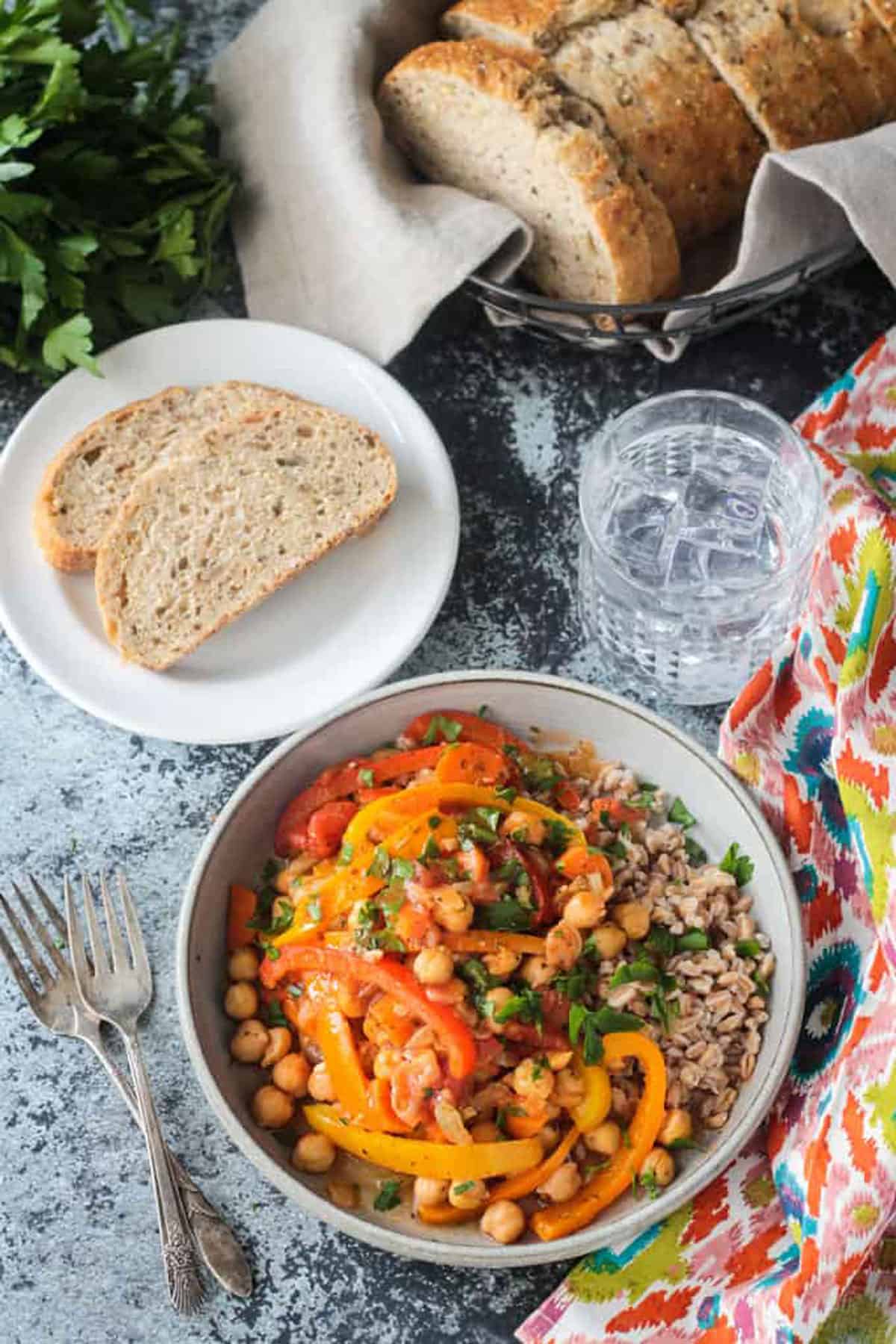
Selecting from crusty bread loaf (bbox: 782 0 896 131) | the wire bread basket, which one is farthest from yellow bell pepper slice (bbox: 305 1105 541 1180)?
crusty bread loaf (bbox: 782 0 896 131)

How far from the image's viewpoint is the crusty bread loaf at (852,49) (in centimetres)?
329

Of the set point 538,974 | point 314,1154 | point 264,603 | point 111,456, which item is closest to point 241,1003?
point 314,1154

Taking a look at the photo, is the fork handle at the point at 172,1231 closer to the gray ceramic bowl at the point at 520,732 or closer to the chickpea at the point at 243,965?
the gray ceramic bowl at the point at 520,732

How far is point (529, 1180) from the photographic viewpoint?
2.63 m

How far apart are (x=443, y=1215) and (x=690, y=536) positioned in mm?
1437

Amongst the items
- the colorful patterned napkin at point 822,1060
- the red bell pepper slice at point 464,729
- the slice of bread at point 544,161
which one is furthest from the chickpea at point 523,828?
the slice of bread at point 544,161

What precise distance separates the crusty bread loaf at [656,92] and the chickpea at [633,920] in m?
1.45

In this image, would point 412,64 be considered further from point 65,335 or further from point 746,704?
point 746,704

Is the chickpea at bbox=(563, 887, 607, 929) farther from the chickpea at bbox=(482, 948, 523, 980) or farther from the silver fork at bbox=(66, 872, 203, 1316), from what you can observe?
the silver fork at bbox=(66, 872, 203, 1316)

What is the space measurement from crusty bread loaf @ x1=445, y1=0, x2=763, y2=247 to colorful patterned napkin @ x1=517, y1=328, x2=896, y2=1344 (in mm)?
643

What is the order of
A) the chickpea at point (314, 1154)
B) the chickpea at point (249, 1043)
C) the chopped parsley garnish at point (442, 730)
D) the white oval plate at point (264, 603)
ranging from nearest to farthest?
the chickpea at point (314, 1154)
the chickpea at point (249, 1043)
the chopped parsley garnish at point (442, 730)
the white oval plate at point (264, 603)

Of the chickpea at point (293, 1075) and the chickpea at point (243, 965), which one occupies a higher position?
the chickpea at point (243, 965)

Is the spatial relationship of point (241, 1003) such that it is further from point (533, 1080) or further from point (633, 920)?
point (633, 920)

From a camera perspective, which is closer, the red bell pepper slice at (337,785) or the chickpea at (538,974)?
Answer: the chickpea at (538,974)
